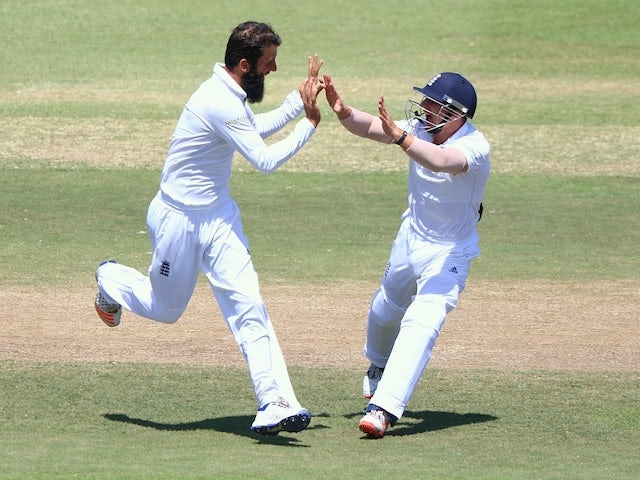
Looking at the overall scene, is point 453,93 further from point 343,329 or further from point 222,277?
point 343,329

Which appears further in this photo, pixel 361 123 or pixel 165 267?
pixel 361 123

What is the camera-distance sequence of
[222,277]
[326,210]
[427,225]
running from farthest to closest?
[326,210] < [427,225] < [222,277]

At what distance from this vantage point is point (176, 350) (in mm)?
9961

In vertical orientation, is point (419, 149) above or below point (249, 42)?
below

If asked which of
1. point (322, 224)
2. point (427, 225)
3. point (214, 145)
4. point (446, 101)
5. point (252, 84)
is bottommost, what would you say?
point (322, 224)

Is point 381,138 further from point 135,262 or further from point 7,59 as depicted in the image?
point 7,59

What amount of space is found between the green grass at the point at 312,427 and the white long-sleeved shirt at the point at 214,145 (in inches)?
54.0

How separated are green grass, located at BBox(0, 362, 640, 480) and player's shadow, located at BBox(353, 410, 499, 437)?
0.01m

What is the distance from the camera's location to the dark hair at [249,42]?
26.0 feet

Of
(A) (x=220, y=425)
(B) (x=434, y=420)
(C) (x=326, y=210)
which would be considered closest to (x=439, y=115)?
(B) (x=434, y=420)

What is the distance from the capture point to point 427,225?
27.1 ft

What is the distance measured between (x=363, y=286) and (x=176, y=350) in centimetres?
273

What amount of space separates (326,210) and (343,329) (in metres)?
5.04

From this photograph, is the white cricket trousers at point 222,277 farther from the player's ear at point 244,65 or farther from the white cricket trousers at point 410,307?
the player's ear at point 244,65
